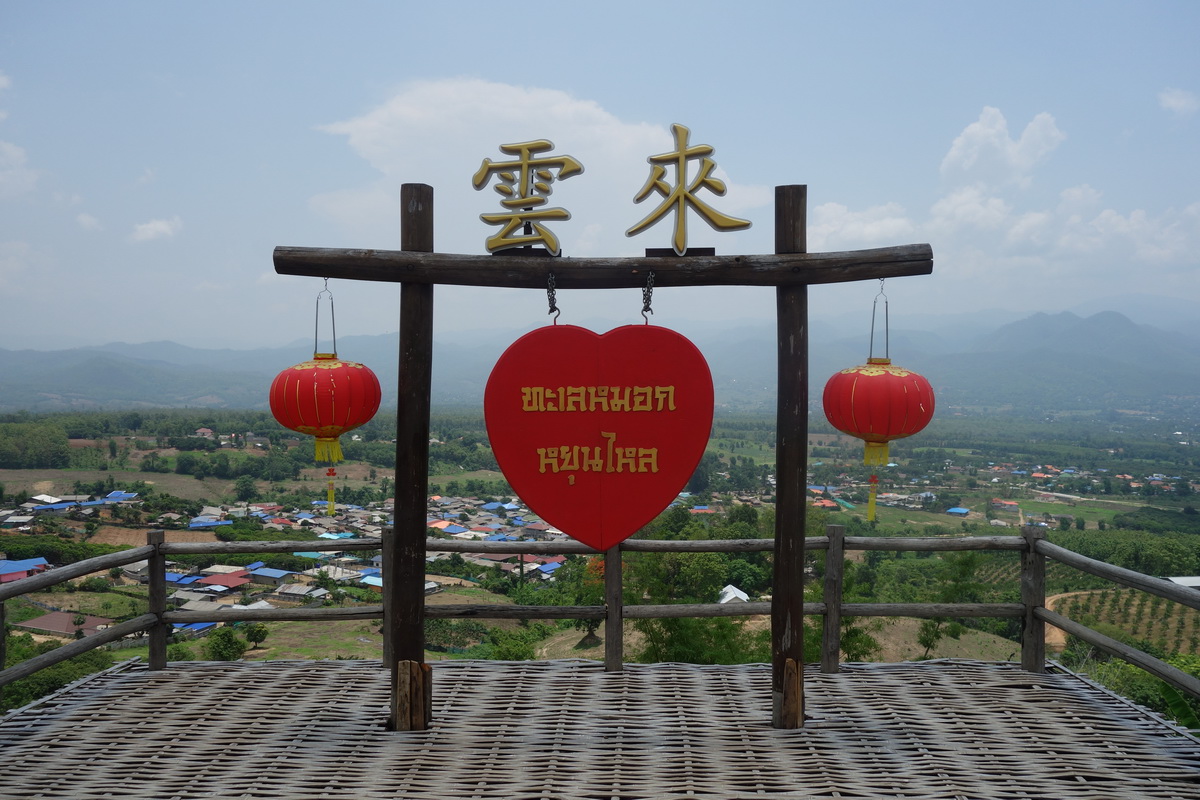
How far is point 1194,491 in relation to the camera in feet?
87.4

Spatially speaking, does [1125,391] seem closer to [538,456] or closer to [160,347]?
[538,456]

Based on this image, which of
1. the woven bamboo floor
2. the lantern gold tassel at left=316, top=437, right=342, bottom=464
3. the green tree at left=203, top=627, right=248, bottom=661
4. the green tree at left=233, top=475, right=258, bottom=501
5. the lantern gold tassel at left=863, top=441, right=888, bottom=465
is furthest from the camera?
the green tree at left=233, top=475, right=258, bottom=501

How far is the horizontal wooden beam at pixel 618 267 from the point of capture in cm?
314

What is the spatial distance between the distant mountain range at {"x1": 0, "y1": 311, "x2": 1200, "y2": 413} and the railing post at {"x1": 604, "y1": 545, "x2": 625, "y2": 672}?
43.1 metres

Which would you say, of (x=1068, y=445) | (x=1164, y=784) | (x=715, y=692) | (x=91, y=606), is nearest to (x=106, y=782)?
(x=715, y=692)

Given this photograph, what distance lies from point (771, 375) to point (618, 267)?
89827 mm

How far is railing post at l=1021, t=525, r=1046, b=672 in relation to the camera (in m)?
3.94

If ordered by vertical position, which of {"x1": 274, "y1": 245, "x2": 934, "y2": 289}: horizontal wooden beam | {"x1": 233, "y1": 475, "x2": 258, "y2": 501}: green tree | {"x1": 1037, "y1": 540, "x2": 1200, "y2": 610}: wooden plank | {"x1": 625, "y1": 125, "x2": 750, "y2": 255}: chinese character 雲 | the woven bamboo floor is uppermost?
{"x1": 625, "y1": 125, "x2": 750, "y2": 255}: chinese character 雲

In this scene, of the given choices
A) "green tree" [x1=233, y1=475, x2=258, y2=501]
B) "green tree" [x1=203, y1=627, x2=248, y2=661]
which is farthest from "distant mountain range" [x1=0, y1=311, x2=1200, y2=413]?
"green tree" [x1=203, y1=627, x2=248, y2=661]

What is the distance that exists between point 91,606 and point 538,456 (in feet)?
31.8

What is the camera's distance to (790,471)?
10.7 ft

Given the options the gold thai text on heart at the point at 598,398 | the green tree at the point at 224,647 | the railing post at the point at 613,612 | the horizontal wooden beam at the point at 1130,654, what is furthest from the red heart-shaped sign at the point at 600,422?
the green tree at the point at 224,647

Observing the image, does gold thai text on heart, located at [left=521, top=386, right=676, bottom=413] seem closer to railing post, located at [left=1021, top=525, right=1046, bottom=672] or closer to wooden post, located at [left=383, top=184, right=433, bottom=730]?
wooden post, located at [left=383, top=184, right=433, bottom=730]

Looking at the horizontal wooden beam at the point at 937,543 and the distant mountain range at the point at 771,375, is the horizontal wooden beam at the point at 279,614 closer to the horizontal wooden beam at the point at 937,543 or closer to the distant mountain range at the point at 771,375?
the horizontal wooden beam at the point at 937,543
